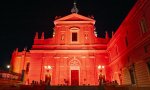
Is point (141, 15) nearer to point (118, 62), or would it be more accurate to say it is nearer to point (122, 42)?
point (122, 42)

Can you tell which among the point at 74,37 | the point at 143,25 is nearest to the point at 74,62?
the point at 74,37

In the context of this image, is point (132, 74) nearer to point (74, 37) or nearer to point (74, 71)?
point (74, 71)

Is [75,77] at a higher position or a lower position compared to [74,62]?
lower

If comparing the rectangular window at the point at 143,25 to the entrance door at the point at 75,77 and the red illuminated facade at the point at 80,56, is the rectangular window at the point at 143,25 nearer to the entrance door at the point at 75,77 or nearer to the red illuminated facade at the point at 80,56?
the red illuminated facade at the point at 80,56

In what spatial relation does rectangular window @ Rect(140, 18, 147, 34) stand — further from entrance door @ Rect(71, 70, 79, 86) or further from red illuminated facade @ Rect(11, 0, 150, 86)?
entrance door @ Rect(71, 70, 79, 86)

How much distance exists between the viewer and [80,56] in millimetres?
25422

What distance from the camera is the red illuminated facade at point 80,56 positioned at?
61.1 ft

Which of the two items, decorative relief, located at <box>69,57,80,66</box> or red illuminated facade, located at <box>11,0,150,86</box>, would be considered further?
decorative relief, located at <box>69,57,80,66</box>

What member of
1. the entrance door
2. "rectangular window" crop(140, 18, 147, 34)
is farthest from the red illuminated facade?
"rectangular window" crop(140, 18, 147, 34)

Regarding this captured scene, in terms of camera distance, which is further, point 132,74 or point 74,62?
point 74,62

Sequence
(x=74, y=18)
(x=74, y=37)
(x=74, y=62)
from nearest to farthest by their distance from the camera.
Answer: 1. (x=74, y=62)
2. (x=74, y=37)
3. (x=74, y=18)

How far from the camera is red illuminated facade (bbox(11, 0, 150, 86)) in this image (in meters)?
18.6

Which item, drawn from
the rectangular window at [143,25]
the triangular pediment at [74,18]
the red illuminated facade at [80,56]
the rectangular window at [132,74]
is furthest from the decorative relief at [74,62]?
the rectangular window at [143,25]

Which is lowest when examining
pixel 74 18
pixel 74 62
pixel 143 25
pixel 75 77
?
pixel 75 77
